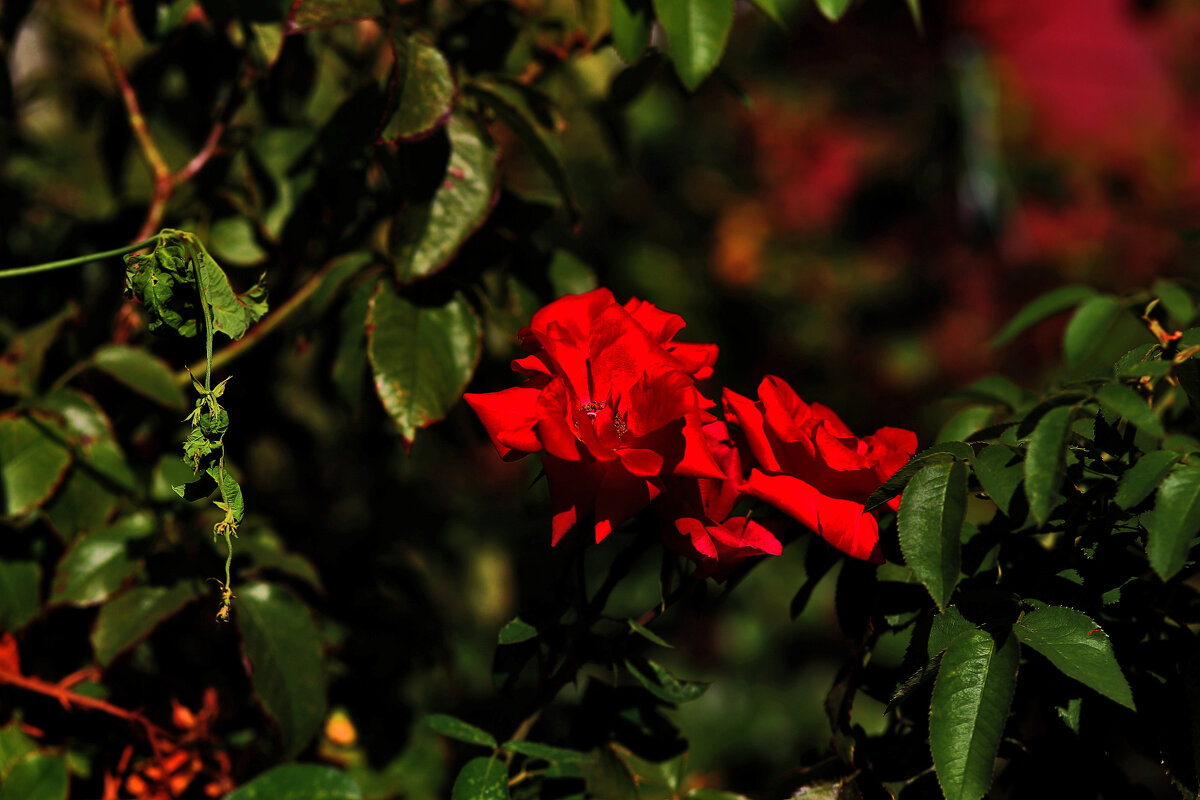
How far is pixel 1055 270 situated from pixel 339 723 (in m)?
2.57

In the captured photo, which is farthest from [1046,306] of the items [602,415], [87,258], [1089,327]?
[87,258]

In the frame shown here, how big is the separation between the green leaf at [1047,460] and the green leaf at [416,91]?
434 millimetres

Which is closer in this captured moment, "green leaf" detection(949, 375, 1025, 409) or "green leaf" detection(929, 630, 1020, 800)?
"green leaf" detection(929, 630, 1020, 800)

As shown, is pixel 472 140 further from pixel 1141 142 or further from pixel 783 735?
pixel 1141 142

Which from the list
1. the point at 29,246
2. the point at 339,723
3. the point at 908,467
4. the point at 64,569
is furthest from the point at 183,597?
the point at 29,246

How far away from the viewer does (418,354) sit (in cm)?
73

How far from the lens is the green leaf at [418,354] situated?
70 cm

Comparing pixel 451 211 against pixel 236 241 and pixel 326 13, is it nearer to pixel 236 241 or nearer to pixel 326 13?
pixel 326 13

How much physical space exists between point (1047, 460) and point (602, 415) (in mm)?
240

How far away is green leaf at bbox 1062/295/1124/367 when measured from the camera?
0.87 m

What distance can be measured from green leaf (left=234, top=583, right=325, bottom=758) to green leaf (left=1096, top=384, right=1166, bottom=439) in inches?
23.1

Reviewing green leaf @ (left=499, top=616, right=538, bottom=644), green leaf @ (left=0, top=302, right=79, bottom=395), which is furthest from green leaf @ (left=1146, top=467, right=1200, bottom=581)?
green leaf @ (left=0, top=302, right=79, bottom=395)

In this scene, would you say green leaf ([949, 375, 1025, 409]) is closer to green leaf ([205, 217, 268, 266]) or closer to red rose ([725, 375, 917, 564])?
red rose ([725, 375, 917, 564])

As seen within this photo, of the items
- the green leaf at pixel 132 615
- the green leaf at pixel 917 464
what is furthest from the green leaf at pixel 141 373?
the green leaf at pixel 917 464
